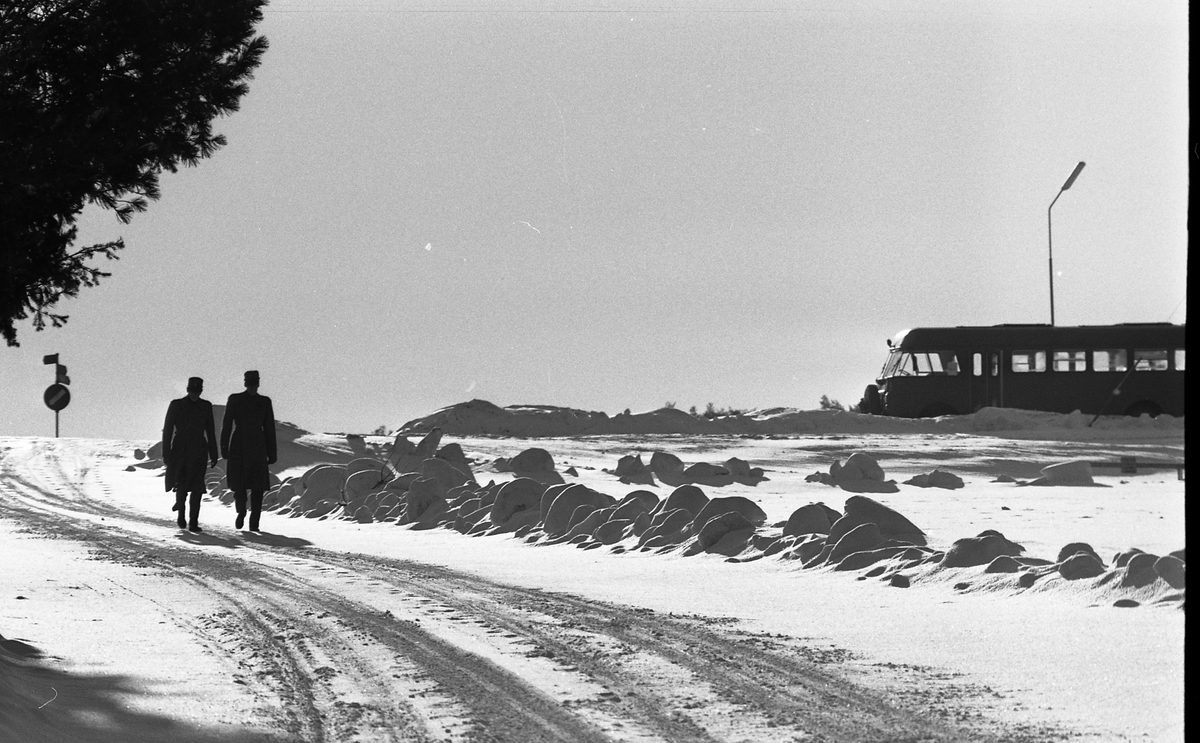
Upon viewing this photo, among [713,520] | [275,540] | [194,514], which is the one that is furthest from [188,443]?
[713,520]

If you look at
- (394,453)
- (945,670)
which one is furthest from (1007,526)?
(394,453)

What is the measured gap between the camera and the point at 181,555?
11.4 m

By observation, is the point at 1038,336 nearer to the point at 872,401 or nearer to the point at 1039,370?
the point at 1039,370

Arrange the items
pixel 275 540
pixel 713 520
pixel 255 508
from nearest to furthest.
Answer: pixel 713 520 < pixel 275 540 < pixel 255 508

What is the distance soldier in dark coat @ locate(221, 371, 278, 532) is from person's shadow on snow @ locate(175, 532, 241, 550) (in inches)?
30.2

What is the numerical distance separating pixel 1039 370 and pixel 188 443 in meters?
25.1

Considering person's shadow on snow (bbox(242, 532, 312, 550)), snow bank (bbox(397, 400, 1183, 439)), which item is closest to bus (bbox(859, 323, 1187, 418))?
snow bank (bbox(397, 400, 1183, 439))

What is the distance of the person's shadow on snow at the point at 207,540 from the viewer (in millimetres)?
12531

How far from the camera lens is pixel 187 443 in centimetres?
1477

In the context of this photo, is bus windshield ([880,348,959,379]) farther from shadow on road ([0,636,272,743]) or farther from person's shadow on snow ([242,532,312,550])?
shadow on road ([0,636,272,743])

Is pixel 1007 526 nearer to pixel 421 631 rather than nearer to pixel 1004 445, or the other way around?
pixel 421 631

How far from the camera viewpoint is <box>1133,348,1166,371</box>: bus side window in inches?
1331

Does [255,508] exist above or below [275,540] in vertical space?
above

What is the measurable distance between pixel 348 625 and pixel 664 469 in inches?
487
